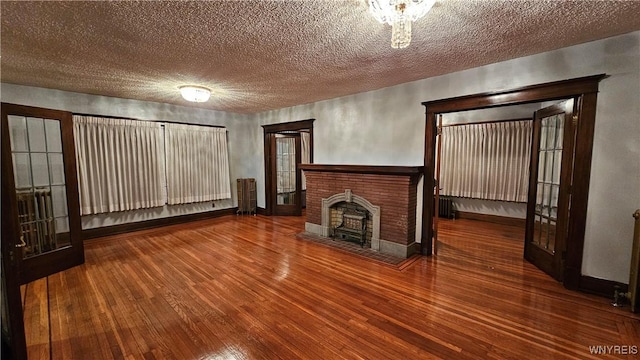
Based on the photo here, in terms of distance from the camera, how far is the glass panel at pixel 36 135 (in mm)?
3281

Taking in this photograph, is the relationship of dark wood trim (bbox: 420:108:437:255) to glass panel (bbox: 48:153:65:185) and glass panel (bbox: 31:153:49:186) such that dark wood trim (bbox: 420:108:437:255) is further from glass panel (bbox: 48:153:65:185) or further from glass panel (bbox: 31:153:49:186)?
glass panel (bbox: 31:153:49:186)

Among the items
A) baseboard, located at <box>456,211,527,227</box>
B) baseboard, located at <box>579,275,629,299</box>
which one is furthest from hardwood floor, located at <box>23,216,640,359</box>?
baseboard, located at <box>456,211,527,227</box>

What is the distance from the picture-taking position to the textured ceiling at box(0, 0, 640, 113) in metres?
1.90

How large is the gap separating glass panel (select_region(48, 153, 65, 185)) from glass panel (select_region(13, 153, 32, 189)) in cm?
20

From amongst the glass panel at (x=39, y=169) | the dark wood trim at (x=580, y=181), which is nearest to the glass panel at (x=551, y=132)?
the dark wood trim at (x=580, y=181)

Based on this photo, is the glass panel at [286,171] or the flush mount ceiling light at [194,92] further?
the glass panel at [286,171]

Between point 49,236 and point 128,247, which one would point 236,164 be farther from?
point 49,236

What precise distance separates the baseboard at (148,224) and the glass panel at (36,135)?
1.38 meters

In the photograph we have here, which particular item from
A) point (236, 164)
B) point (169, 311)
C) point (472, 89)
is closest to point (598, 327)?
point (472, 89)

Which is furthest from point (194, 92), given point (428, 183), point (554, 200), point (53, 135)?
point (554, 200)

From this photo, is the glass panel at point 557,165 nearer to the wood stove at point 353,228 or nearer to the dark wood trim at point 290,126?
the wood stove at point 353,228

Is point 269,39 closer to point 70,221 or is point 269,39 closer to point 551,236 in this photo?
point 70,221

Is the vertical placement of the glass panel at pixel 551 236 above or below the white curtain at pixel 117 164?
below

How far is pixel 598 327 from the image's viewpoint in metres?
2.12
